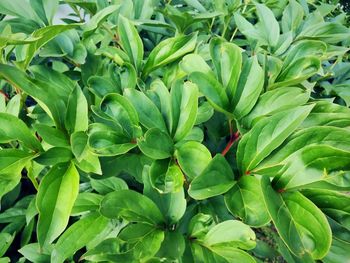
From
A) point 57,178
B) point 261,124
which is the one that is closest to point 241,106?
point 261,124

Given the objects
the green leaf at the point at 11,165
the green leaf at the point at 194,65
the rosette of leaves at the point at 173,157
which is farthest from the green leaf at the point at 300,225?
the green leaf at the point at 11,165

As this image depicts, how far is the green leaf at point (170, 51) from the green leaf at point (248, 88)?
0.12 meters

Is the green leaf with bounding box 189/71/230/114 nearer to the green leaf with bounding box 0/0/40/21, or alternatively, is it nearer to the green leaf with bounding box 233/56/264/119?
the green leaf with bounding box 233/56/264/119

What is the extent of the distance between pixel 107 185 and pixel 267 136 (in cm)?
29

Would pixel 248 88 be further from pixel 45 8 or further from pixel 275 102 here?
pixel 45 8

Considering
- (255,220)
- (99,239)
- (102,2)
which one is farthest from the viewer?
(102,2)

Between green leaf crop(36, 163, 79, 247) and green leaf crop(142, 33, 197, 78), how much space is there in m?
0.25

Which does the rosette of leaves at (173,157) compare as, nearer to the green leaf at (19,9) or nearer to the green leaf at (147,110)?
the green leaf at (147,110)

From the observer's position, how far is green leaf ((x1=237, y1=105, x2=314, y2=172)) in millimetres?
552

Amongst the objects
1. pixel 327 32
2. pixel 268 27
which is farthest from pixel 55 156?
pixel 327 32

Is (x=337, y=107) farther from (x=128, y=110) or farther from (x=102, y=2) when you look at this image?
(x=102, y=2)

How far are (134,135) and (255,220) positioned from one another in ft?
0.69

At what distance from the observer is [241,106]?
0.65 metres

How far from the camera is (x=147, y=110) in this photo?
0.61 metres
